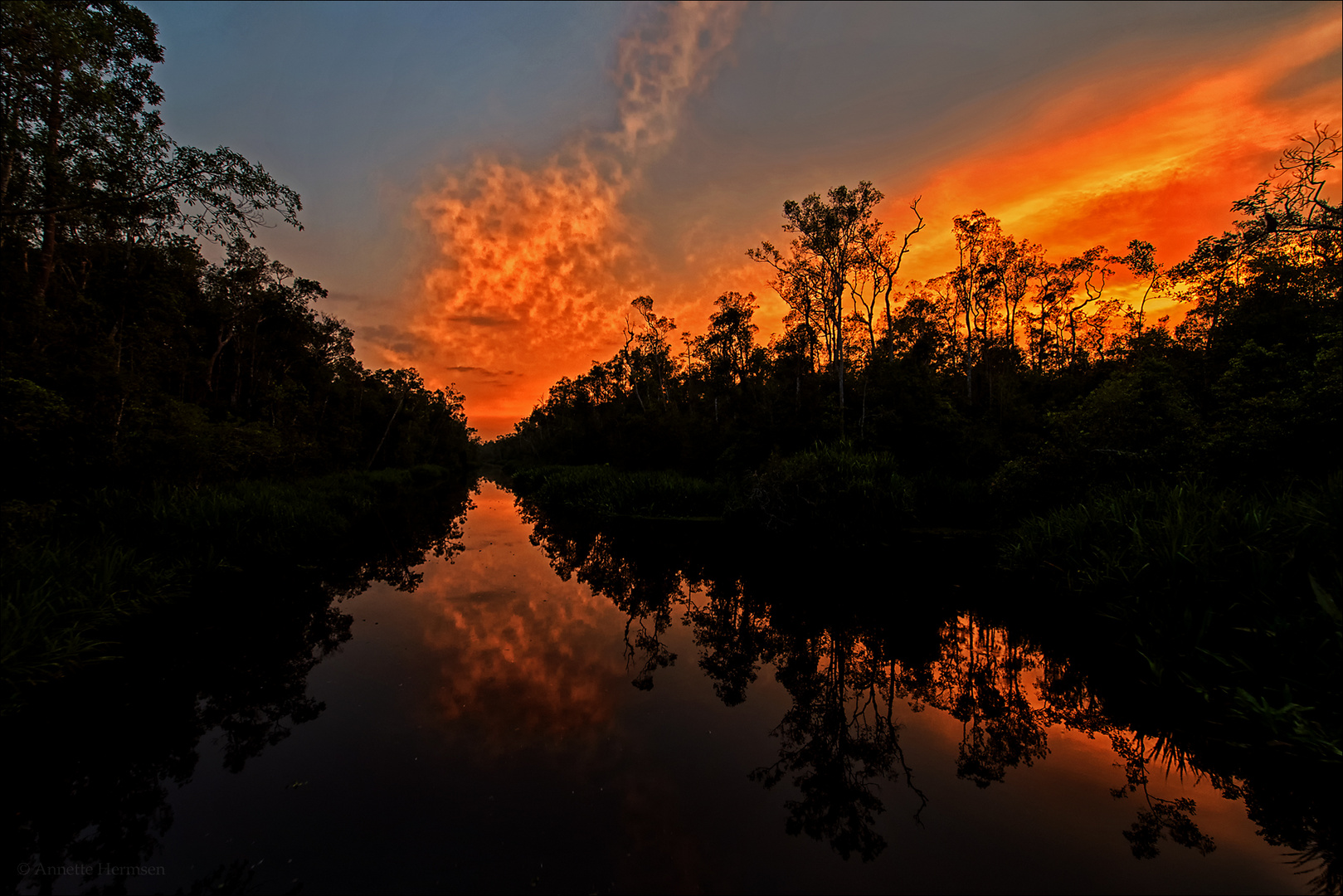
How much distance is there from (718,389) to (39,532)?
3188cm

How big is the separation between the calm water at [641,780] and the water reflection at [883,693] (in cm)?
A: 4

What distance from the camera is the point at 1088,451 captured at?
36.2 feet

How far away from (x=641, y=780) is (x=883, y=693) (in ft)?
11.4

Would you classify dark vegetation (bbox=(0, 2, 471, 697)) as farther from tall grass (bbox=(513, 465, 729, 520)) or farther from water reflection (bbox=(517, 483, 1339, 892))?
tall grass (bbox=(513, 465, 729, 520))

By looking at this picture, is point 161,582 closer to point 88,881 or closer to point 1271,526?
point 88,881

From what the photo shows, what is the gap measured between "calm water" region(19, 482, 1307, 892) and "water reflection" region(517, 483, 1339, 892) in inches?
1.5

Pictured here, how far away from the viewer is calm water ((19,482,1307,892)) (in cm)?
316

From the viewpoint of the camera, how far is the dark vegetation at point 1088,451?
5.21m

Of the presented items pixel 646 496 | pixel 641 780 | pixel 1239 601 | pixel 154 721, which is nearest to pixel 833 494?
pixel 1239 601

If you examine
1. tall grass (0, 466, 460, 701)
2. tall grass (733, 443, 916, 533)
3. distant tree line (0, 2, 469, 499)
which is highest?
distant tree line (0, 2, 469, 499)

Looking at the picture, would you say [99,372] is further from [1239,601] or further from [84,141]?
[1239,601]

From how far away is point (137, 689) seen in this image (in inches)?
219

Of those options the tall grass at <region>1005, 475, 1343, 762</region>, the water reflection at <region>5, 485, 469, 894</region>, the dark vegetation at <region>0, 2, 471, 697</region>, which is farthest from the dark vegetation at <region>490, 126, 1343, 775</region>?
the dark vegetation at <region>0, 2, 471, 697</region>

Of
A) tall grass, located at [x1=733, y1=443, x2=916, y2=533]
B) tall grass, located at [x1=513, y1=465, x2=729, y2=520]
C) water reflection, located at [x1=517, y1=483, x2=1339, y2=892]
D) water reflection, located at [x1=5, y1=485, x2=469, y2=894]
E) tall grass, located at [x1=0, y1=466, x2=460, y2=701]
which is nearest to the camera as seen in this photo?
water reflection, located at [x1=5, y1=485, x2=469, y2=894]
